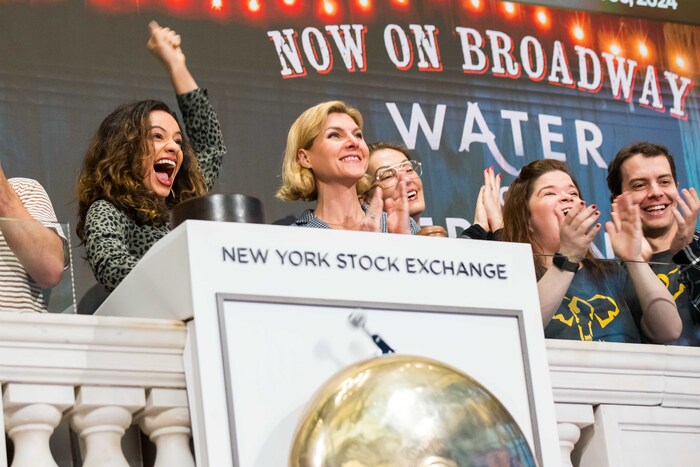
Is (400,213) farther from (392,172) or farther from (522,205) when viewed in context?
(392,172)

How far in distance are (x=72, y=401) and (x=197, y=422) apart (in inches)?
6.5

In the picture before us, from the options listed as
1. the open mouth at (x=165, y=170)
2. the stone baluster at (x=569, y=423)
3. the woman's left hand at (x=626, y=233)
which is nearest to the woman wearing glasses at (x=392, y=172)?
the open mouth at (x=165, y=170)

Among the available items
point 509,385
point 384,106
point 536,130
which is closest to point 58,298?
point 509,385

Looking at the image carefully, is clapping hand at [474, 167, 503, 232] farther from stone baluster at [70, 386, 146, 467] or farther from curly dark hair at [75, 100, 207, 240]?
stone baluster at [70, 386, 146, 467]

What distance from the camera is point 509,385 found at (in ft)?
6.35

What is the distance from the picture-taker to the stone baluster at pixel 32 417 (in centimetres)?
177

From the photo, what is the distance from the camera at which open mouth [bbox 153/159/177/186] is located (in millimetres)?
2900

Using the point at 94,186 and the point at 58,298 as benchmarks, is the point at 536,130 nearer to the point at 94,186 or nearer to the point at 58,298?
the point at 94,186

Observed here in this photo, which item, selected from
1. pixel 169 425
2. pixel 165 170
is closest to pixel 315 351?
pixel 169 425

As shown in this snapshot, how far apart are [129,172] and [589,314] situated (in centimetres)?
104

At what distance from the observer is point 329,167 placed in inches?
126

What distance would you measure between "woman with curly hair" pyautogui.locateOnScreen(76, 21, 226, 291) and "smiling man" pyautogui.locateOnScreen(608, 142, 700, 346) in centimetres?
91

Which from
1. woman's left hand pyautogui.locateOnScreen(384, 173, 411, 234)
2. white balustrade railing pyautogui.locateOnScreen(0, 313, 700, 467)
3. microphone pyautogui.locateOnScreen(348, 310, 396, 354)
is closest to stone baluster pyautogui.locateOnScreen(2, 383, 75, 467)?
white balustrade railing pyautogui.locateOnScreen(0, 313, 700, 467)

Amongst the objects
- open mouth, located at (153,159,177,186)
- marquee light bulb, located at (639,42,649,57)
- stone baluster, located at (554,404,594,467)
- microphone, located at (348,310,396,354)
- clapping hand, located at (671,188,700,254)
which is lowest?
stone baluster, located at (554,404,594,467)
